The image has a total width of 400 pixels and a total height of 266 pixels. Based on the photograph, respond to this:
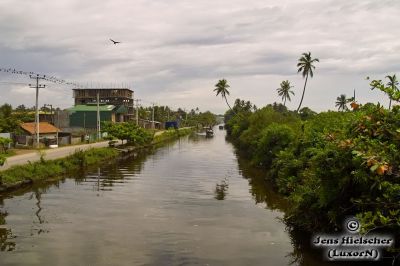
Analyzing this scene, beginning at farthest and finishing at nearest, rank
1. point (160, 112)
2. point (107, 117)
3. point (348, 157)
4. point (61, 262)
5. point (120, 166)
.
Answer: point (160, 112) → point (107, 117) → point (120, 166) → point (61, 262) → point (348, 157)

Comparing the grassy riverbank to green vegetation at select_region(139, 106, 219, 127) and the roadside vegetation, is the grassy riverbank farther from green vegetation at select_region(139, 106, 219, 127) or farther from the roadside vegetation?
green vegetation at select_region(139, 106, 219, 127)

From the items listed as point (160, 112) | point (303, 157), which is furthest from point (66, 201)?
point (160, 112)

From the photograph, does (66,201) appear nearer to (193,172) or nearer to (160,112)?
(193,172)

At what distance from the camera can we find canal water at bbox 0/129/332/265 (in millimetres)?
15383

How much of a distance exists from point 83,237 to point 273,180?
1851cm

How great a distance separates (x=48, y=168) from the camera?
110ft

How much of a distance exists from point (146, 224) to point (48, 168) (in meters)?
17.2

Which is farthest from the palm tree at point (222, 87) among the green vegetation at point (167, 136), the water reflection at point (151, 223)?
the water reflection at point (151, 223)

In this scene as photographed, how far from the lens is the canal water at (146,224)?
15.4 meters

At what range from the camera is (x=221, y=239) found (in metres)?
17.6

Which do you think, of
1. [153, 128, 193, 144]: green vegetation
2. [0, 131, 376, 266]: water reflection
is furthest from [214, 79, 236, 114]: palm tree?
[0, 131, 376, 266]: water reflection

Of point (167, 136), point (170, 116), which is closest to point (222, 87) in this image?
point (167, 136)

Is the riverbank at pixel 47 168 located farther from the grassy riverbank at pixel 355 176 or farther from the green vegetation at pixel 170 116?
the green vegetation at pixel 170 116

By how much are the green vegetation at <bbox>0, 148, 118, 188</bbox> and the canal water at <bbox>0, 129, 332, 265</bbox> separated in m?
1.40
